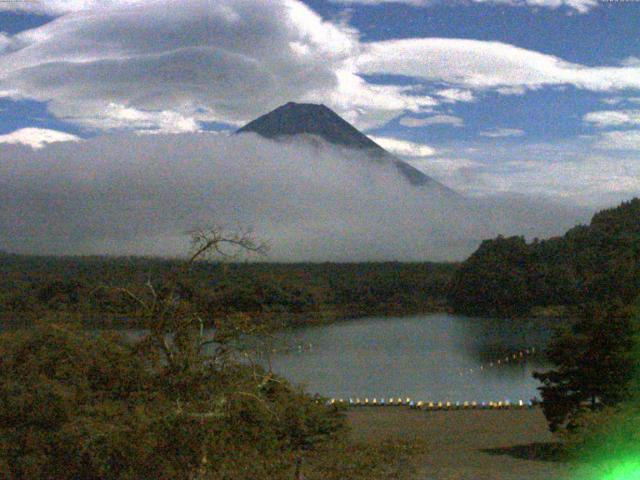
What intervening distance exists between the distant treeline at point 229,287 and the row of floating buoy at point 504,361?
7.48 meters

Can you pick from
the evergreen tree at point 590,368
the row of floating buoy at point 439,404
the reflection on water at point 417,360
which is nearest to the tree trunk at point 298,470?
the evergreen tree at point 590,368

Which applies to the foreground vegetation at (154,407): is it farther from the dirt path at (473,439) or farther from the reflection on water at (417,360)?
the reflection on water at (417,360)

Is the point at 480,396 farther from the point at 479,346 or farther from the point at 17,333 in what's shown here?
the point at 17,333

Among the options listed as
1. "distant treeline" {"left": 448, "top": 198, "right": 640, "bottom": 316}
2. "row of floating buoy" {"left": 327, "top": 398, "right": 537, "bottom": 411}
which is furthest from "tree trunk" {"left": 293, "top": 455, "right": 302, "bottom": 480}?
"distant treeline" {"left": 448, "top": 198, "right": 640, "bottom": 316}

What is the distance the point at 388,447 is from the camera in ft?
22.8

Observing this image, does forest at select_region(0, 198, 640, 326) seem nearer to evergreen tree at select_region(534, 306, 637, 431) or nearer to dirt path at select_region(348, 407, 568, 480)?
dirt path at select_region(348, 407, 568, 480)

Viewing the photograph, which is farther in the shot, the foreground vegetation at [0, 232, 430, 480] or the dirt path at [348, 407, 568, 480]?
the dirt path at [348, 407, 568, 480]

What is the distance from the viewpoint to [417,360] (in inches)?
1398

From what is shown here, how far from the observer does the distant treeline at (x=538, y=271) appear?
63.3 metres

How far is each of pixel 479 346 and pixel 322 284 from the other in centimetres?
2447

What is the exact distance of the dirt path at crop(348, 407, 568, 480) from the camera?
28.0ft

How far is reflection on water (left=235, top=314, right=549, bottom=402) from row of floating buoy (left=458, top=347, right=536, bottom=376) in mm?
48

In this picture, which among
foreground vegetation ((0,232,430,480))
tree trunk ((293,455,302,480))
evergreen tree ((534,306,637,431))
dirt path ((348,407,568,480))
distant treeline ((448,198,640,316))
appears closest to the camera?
foreground vegetation ((0,232,430,480))

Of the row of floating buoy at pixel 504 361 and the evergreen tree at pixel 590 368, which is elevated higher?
the evergreen tree at pixel 590 368
